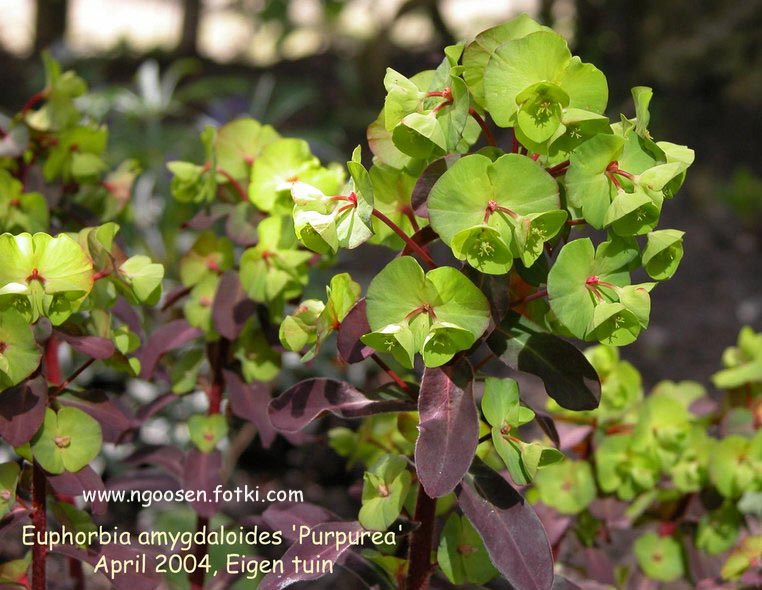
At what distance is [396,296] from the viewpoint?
776 millimetres

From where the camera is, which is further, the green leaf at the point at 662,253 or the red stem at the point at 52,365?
the red stem at the point at 52,365

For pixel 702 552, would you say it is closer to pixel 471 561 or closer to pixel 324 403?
pixel 471 561

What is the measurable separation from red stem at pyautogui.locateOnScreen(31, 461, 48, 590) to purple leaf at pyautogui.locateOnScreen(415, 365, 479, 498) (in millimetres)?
398

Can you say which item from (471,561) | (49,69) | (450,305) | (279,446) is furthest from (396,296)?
(279,446)

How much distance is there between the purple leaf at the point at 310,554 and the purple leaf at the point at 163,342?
309 millimetres

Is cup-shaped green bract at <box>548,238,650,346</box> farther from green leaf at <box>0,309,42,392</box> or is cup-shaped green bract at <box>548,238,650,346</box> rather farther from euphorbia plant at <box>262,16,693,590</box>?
green leaf at <box>0,309,42,392</box>

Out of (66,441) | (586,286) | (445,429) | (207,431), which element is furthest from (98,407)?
(586,286)

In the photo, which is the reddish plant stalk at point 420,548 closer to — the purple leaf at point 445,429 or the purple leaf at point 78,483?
the purple leaf at point 445,429

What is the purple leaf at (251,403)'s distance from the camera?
41.7 inches

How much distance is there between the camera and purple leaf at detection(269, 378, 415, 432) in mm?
882

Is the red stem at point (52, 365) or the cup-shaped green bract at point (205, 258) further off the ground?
the cup-shaped green bract at point (205, 258)

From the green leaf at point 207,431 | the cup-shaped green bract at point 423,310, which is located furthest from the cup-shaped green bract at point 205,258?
the cup-shaped green bract at point 423,310

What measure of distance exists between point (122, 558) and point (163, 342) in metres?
0.27

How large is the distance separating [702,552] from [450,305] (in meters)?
0.65
